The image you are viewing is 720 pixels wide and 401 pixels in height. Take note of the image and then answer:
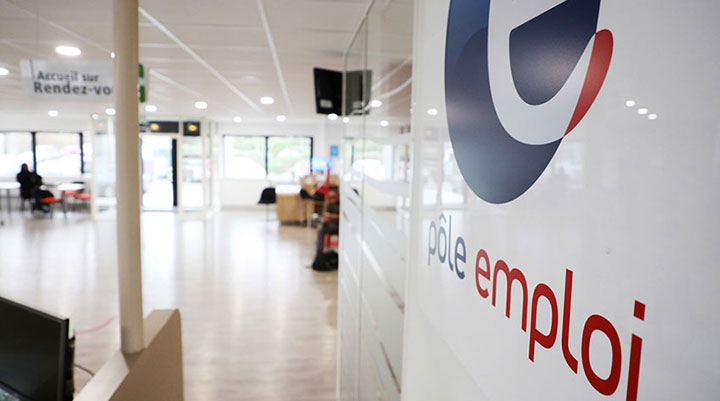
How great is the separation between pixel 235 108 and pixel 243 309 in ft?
19.9

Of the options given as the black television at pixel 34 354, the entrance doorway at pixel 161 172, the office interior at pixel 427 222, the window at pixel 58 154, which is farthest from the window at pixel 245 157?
the black television at pixel 34 354

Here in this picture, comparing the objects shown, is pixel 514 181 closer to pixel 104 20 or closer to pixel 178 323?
pixel 178 323

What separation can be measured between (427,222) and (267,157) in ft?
44.3

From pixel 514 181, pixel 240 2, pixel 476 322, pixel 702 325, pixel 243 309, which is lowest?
pixel 243 309

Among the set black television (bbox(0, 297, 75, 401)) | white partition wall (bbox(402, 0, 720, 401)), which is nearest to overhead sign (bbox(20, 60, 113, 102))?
black television (bbox(0, 297, 75, 401))

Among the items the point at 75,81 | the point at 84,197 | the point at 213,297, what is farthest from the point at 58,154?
the point at 75,81

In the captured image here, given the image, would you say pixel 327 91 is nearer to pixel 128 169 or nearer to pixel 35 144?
pixel 128 169

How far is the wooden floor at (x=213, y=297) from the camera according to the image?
3.66 metres

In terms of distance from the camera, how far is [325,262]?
6.87m

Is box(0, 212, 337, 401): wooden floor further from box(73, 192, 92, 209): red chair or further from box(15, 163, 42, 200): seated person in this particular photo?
box(73, 192, 92, 209): red chair

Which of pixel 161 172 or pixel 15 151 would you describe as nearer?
pixel 161 172

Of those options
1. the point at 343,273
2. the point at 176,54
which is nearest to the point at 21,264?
the point at 176,54

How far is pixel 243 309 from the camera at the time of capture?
16.5ft

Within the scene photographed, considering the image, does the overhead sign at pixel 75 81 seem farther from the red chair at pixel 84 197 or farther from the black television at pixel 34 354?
the red chair at pixel 84 197
